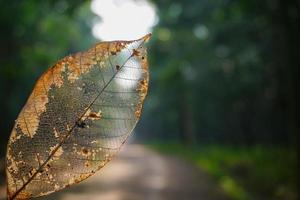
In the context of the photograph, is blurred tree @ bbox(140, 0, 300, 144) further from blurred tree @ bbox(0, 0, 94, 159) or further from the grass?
blurred tree @ bbox(0, 0, 94, 159)

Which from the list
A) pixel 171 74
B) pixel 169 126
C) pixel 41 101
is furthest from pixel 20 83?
pixel 169 126

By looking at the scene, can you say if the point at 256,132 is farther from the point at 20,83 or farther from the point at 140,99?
the point at 140,99

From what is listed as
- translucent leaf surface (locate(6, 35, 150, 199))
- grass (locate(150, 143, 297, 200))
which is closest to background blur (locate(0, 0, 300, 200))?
grass (locate(150, 143, 297, 200))

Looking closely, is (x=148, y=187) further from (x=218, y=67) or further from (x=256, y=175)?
(x=218, y=67)

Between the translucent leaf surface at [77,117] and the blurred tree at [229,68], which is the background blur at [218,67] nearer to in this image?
the blurred tree at [229,68]

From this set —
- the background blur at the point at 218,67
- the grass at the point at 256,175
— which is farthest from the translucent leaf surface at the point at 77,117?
the grass at the point at 256,175

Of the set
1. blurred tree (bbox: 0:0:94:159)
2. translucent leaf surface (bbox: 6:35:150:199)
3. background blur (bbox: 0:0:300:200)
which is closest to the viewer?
translucent leaf surface (bbox: 6:35:150:199)
